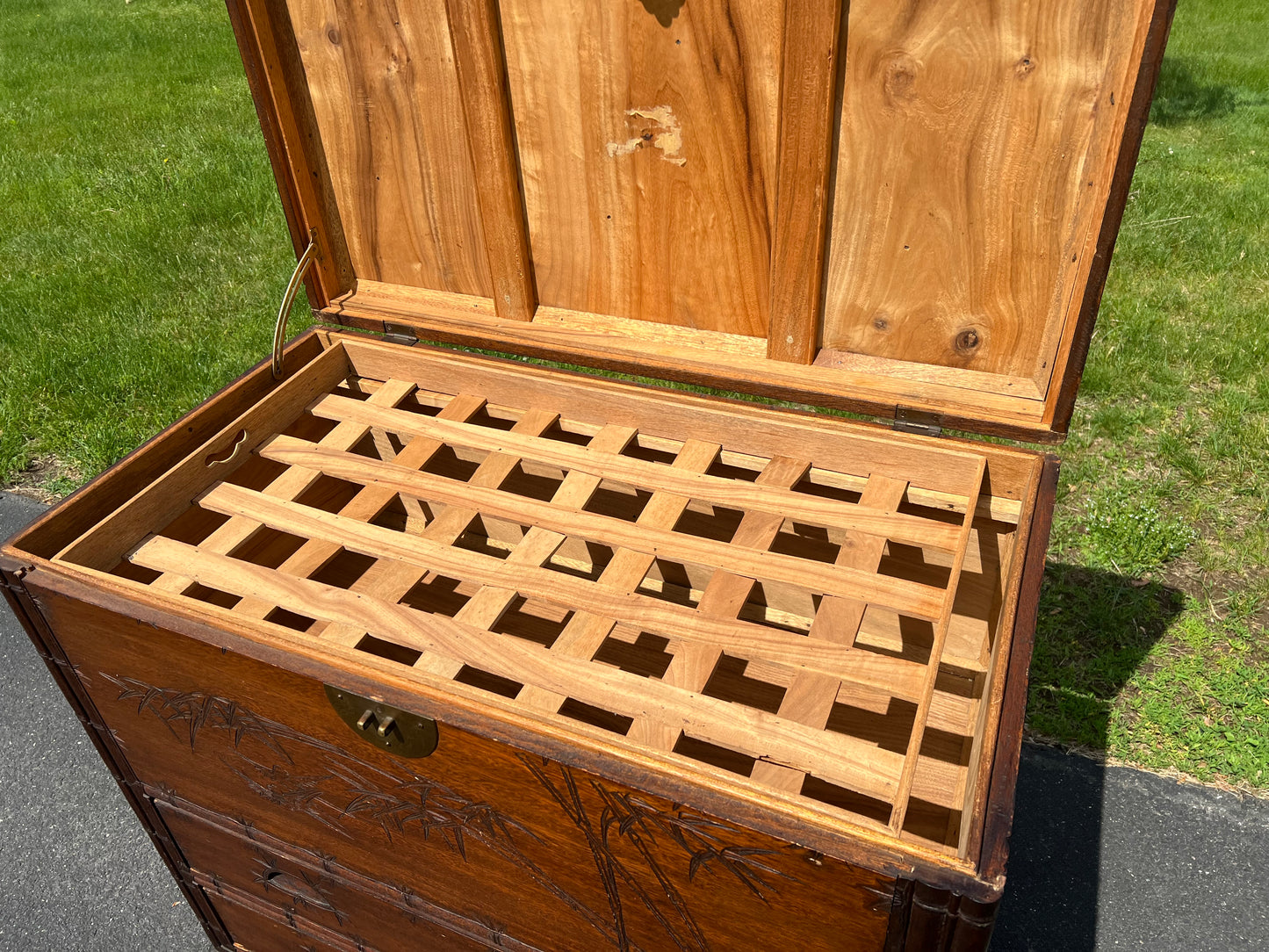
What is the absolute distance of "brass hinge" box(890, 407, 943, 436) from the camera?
64.3 inches

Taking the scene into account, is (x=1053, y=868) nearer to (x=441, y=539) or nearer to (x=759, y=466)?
(x=759, y=466)

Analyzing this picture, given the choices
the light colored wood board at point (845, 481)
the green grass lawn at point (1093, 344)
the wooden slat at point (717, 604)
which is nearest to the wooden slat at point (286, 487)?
the light colored wood board at point (845, 481)

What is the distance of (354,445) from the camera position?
6.71 feet

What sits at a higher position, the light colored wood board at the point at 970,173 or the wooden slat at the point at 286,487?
the light colored wood board at the point at 970,173

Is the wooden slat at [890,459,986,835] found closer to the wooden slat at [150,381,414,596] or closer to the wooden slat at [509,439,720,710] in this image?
the wooden slat at [509,439,720,710]

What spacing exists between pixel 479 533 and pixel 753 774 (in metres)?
1.05

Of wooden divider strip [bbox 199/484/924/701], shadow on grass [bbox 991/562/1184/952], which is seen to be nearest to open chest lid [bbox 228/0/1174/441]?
wooden divider strip [bbox 199/484/924/701]

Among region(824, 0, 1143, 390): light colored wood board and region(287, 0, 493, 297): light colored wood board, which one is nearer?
region(824, 0, 1143, 390): light colored wood board

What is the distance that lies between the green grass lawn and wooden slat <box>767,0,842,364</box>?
4.56 ft

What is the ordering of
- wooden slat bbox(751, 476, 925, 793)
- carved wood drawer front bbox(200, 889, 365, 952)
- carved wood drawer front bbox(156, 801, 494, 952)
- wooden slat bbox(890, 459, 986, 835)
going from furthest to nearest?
carved wood drawer front bbox(200, 889, 365, 952) < carved wood drawer front bbox(156, 801, 494, 952) < wooden slat bbox(751, 476, 925, 793) < wooden slat bbox(890, 459, 986, 835)

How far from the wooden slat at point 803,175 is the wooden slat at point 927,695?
434mm

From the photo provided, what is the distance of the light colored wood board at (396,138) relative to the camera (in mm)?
1764

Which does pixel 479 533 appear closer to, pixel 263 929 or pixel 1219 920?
pixel 263 929

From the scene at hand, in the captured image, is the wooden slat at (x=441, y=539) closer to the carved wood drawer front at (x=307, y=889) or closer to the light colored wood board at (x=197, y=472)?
the light colored wood board at (x=197, y=472)
